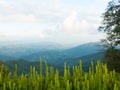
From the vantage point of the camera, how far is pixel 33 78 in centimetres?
896

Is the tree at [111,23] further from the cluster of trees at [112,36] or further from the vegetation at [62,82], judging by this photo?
the vegetation at [62,82]

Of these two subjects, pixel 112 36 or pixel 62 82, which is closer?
pixel 62 82

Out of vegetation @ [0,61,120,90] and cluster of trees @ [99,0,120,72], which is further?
cluster of trees @ [99,0,120,72]

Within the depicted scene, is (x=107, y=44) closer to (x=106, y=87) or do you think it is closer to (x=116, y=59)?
(x=116, y=59)

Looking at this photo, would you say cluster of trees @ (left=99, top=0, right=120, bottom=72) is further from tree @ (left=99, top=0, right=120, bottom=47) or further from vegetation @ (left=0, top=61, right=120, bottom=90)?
vegetation @ (left=0, top=61, right=120, bottom=90)

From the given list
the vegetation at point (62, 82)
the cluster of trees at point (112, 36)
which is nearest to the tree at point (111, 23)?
the cluster of trees at point (112, 36)

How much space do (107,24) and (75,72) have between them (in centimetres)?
5781

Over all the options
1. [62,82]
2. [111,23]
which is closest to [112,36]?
[111,23]

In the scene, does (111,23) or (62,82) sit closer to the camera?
(62,82)

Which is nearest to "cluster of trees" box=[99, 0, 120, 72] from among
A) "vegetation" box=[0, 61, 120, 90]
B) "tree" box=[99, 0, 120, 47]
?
"tree" box=[99, 0, 120, 47]

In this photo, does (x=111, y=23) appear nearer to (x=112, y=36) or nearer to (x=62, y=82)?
(x=112, y=36)

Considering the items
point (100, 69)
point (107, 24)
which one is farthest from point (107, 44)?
point (100, 69)

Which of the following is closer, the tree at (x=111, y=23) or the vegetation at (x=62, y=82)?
the vegetation at (x=62, y=82)

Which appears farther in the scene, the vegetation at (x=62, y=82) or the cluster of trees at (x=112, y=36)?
the cluster of trees at (x=112, y=36)
